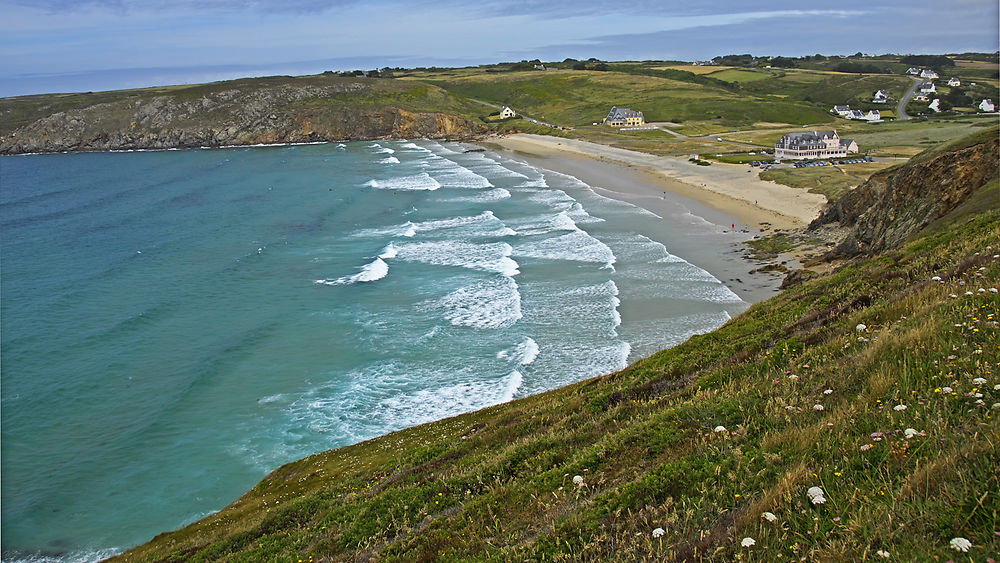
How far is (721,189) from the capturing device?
7825 centimetres

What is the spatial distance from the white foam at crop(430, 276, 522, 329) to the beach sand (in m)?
14.3

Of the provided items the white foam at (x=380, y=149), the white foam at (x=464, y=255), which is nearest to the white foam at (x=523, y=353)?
the white foam at (x=464, y=255)

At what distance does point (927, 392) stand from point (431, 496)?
25.8ft

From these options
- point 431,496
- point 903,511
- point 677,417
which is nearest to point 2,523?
point 431,496

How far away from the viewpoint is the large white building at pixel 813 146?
9625 centimetres

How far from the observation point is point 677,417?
10281 mm

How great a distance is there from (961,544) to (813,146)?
343ft

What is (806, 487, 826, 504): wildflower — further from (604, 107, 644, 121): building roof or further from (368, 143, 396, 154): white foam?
(604, 107, 644, 121): building roof

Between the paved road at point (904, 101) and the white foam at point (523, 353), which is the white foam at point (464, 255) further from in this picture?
the paved road at point (904, 101)

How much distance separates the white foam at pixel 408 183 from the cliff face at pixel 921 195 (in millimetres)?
58811

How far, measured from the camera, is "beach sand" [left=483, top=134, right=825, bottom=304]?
1813 inches

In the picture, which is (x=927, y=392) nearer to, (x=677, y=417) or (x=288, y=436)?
(x=677, y=417)

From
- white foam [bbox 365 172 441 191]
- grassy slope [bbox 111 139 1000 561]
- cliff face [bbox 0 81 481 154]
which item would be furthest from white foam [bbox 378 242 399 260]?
cliff face [bbox 0 81 481 154]

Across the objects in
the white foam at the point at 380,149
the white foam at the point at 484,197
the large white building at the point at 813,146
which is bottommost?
the white foam at the point at 484,197
